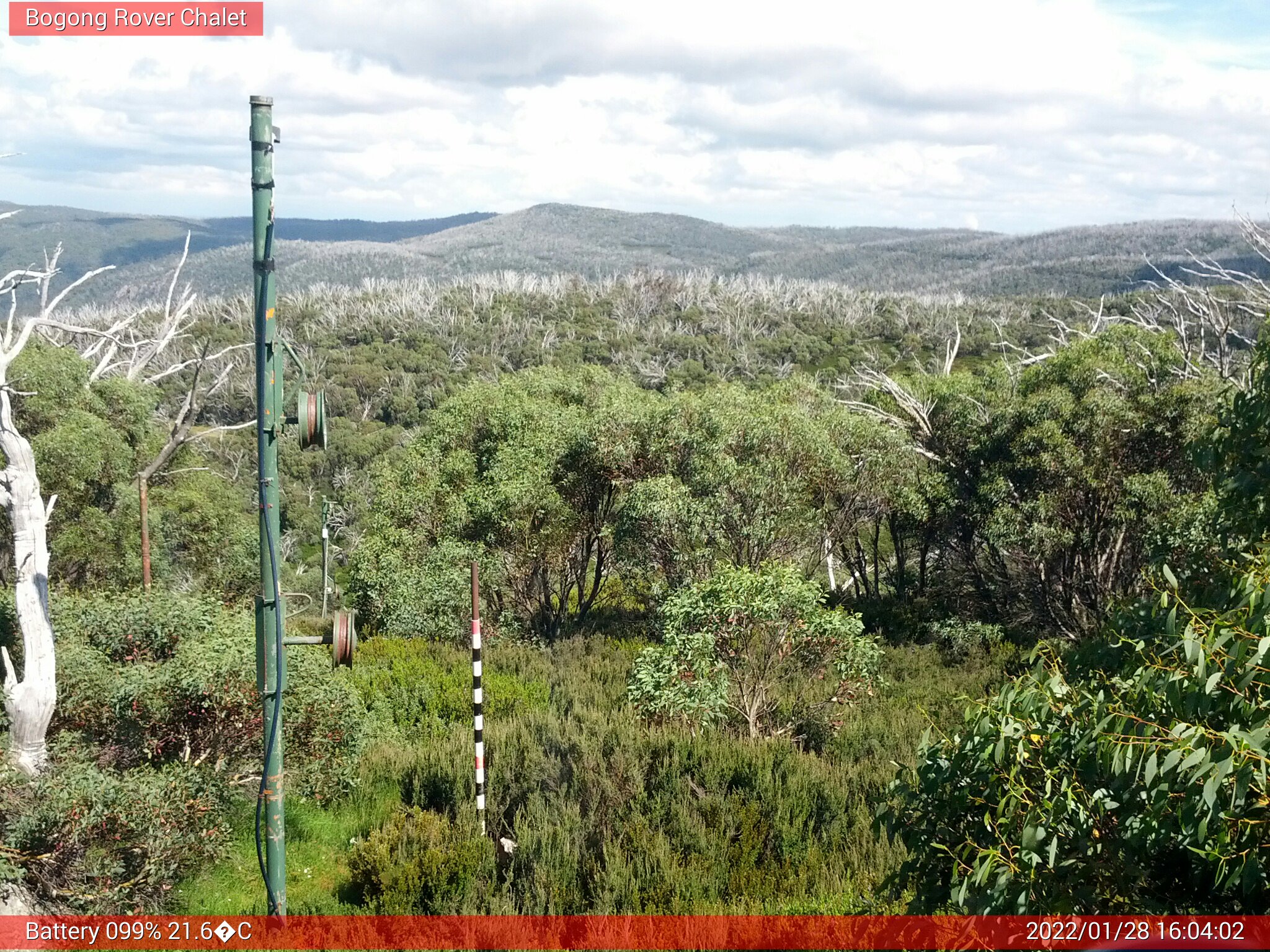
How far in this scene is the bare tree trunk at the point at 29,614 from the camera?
29.2 feet

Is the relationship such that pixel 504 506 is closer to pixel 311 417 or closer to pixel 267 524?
pixel 267 524

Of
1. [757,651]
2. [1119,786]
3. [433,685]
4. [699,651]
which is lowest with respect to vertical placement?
[433,685]

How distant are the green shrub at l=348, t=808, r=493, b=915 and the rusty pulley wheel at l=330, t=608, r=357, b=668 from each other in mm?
2516

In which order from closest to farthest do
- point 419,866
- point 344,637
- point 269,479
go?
point 269,479 → point 344,637 → point 419,866

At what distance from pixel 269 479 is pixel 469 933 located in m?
3.57

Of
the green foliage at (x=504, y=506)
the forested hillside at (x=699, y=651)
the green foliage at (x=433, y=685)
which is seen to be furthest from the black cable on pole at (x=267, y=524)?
the green foliage at (x=504, y=506)

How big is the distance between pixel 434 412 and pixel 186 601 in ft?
34.1

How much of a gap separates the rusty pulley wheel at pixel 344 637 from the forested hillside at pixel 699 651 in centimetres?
153

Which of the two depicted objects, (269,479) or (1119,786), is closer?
(1119,786)

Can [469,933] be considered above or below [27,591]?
below

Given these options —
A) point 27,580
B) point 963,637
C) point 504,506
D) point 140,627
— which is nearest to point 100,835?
point 27,580

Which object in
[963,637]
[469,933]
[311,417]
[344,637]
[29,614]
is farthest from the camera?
[963,637]

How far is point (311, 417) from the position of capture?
612cm

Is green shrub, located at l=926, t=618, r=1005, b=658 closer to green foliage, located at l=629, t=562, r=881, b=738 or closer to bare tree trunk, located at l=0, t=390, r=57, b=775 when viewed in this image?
green foliage, located at l=629, t=562, r=881, b=738
